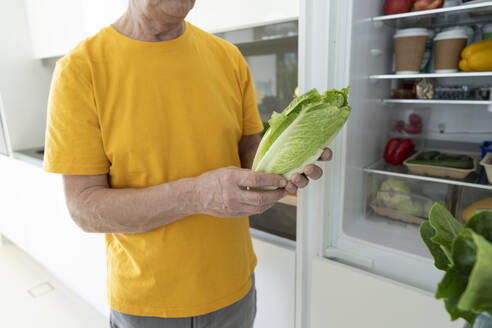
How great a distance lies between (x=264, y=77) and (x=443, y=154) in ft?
2.85

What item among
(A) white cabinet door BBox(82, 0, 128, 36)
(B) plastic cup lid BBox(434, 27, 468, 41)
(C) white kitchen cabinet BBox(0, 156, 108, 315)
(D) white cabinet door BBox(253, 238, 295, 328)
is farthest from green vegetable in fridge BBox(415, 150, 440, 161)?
(C) white kitchen cabinet BBox(0, 156, 108, 315)

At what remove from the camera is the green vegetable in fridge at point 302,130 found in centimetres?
70

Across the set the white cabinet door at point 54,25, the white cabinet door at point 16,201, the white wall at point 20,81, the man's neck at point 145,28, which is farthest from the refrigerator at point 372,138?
the white wall at point 20,81

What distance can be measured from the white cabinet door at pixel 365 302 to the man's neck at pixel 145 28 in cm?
81

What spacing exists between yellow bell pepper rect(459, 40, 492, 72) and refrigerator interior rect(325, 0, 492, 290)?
0.13 m

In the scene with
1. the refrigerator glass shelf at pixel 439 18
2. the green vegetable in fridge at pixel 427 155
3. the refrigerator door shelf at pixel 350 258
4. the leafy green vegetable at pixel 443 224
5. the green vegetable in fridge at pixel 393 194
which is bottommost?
the refrigerator door shelf at pixel 350 258

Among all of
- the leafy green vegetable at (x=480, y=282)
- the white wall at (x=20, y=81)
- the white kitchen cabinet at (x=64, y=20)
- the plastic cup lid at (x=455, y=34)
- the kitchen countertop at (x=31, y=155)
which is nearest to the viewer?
the leafy green vegetable at (x=480, y=282)

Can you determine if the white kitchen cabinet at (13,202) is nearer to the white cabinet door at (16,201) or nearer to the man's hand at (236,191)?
the white cabinet door at (16,201)

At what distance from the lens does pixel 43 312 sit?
2.25 m

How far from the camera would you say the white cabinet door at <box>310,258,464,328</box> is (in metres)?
0.90

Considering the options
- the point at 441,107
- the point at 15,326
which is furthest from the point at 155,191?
the point at 15,326

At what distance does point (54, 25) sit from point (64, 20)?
19 cm

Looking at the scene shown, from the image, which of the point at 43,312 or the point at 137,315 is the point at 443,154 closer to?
the point at 137,315

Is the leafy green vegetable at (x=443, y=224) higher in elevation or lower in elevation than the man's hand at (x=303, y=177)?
higher
